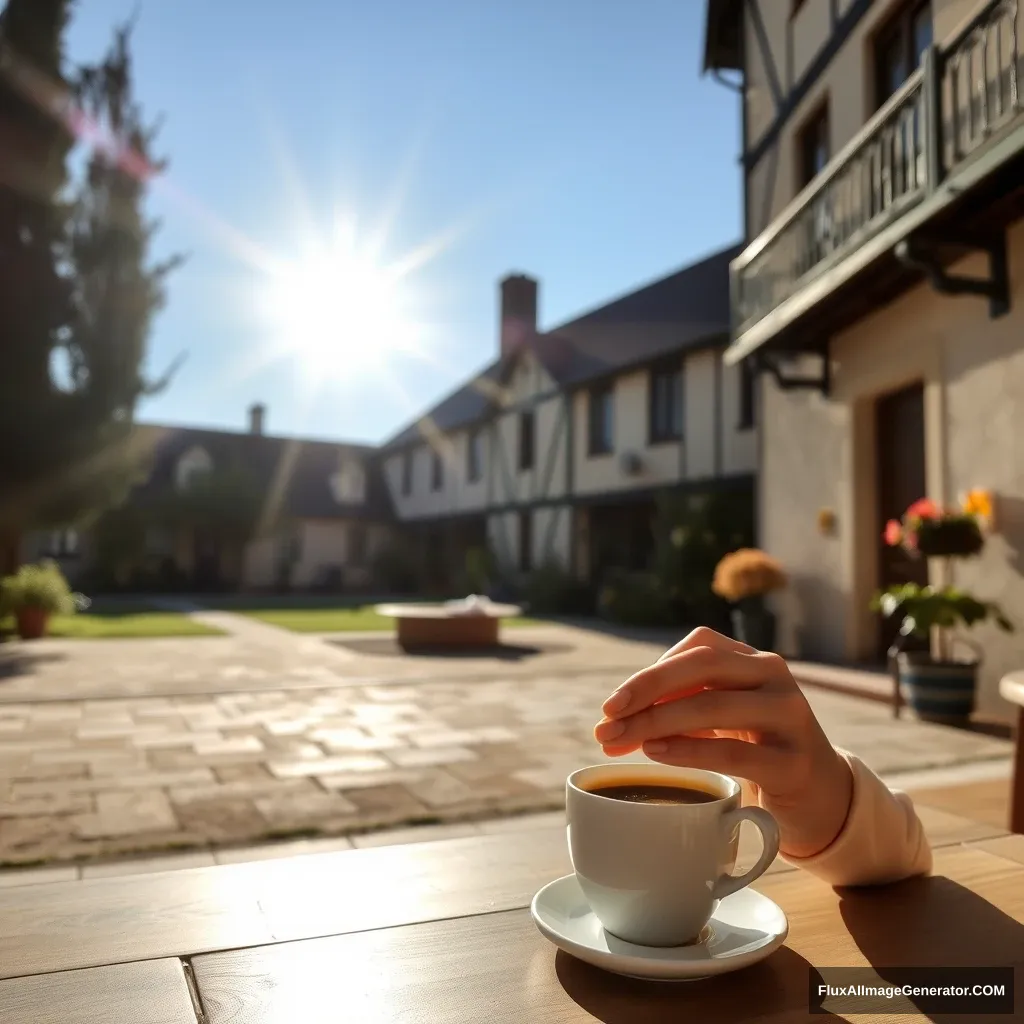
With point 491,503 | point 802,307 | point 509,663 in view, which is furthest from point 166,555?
point 802,307

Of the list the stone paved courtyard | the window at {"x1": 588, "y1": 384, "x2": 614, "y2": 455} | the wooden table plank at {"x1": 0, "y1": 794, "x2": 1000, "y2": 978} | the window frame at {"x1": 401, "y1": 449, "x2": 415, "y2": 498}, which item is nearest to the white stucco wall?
the stone paved courtyard

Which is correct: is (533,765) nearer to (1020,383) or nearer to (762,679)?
(762,679)

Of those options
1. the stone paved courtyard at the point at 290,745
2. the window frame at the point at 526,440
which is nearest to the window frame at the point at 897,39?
the stone paved courtyard at the point at 290,745

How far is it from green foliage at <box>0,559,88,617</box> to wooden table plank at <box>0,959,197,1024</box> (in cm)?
1209

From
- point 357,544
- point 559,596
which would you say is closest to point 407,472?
point 357,544

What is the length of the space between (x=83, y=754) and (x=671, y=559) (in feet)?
32.3

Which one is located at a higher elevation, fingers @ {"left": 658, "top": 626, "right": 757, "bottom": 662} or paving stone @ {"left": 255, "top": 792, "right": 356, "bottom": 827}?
fingers @ {"left": 658, "top": 626, "right": 757, "bottom": 662}

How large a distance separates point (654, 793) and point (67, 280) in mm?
15567

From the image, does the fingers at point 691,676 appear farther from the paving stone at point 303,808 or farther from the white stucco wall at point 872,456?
the white stucco wall at point 872,456

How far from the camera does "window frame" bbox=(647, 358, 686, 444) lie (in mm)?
15336

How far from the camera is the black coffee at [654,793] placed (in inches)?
36.8

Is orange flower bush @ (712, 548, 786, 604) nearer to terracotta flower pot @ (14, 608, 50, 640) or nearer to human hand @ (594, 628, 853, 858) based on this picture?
terracotta flower pot @ (14, 608, 50, 640)

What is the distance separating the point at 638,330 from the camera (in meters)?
17.7

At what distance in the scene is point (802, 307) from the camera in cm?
818
